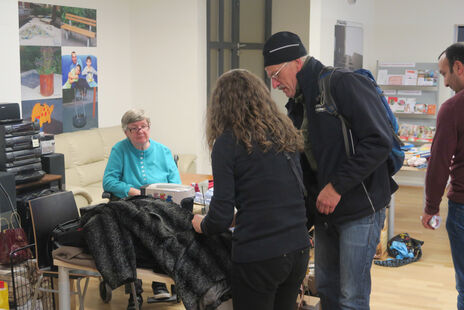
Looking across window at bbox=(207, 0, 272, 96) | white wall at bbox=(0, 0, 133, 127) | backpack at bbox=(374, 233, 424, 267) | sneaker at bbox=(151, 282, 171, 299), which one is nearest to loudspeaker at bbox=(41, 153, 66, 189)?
sneaker at bbox=(151, 282, 171, 299)

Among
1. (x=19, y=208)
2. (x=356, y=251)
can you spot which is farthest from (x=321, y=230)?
(x=19, y=208)

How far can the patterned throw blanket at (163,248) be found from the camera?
263cm

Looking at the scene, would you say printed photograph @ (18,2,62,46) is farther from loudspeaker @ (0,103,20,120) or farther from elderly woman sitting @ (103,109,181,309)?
elderly woman sitting @ (103,109,181,309)

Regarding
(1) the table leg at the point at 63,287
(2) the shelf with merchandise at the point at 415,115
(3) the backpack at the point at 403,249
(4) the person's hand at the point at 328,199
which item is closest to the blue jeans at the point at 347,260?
(4) the person's hand at the point at 328,199

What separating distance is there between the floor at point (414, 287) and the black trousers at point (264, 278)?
6.50 feet

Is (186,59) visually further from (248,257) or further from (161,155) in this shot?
(248,257)

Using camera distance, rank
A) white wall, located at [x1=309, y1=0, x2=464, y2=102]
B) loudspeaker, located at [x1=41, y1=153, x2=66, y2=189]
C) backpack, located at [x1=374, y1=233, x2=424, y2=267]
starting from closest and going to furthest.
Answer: loudspeaker, located at [x1=41, y1=153, x2=66, y2=189] < backpack, located at [x1=374, y1=233, x2=424, y2=267] < white wall, located at [x1=309, y1=0, x2=464, y2=102]

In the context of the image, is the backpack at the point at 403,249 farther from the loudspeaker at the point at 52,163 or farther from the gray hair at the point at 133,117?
the loudspeaker at the point at 52,163

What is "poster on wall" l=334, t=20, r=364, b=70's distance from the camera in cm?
795

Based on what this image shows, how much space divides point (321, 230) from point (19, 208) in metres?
2.86

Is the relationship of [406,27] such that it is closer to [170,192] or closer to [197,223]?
[170,192]

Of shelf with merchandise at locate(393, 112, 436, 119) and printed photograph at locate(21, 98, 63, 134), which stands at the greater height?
printed photograph at locate(21, 98, 63, 134)

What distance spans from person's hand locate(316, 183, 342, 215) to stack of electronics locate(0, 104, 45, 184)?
9.65ft

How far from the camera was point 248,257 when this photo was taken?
2314mm
